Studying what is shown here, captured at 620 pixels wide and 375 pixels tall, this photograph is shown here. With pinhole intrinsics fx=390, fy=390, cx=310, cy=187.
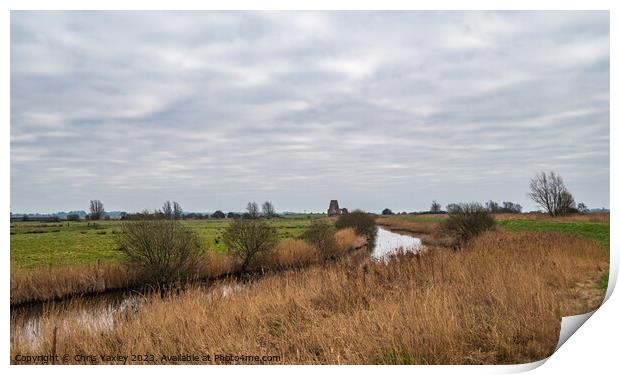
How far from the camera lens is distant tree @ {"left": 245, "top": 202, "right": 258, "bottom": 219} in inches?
601

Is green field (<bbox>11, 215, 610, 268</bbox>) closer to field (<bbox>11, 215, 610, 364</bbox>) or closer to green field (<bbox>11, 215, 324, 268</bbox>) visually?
green field (<bbox>11, 215, 324, 268</bbox>)

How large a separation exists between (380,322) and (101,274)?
441 inches

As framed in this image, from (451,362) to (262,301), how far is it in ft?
11.8

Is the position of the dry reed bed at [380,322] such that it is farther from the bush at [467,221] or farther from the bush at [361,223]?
the bush at [361,223]

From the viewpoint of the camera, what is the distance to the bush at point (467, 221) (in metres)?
18.2

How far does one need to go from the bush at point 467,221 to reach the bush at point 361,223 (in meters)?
8.04

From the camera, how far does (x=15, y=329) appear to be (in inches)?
207

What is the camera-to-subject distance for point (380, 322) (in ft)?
15.6

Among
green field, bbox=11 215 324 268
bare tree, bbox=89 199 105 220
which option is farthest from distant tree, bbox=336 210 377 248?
bare tree, bbox=89 199 105 220

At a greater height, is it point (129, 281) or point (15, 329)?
point (15, 329)

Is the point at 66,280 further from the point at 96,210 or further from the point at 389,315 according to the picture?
the point at 389,315

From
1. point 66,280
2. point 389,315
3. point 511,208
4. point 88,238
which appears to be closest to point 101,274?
point 66,280
